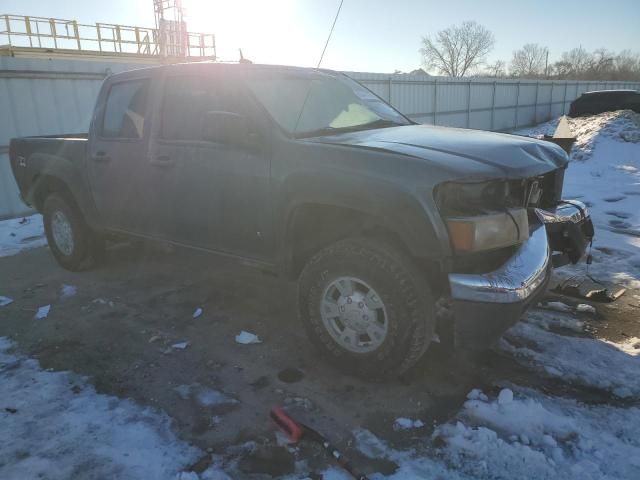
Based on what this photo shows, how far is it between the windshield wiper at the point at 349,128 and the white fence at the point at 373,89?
7.27 metres

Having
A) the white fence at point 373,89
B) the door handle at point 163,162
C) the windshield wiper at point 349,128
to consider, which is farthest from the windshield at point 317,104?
the white fence at point 373,89

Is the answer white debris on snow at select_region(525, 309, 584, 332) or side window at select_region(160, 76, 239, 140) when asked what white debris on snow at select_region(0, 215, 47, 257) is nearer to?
side window at select_region(160, 76, 239, 140)

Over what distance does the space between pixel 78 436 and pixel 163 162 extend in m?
2.14

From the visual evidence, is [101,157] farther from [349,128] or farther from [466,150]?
[466,150]

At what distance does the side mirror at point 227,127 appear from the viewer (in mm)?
3236

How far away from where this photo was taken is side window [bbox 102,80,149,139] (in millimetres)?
4305

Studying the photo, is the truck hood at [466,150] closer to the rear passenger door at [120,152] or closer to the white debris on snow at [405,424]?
the white debris on snow at [405,424]

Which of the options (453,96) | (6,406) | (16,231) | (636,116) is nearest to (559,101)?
(453,96)

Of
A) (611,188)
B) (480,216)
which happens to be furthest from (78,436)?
(611,188)

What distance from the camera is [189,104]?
3.90 m

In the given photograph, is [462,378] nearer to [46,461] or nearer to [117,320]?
[46,461]

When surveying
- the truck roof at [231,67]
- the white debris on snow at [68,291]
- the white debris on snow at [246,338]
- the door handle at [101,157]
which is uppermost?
the truck roof at [231,67]

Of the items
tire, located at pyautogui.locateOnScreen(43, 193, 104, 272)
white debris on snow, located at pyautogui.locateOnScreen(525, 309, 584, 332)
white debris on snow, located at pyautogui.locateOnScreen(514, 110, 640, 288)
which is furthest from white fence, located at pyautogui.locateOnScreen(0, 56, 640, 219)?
white debris on snow, located at pyautogui.locateOnScreen(525, 309, 584, 332)

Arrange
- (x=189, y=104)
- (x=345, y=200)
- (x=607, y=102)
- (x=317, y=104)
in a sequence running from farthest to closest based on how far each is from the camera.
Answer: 1. (x=607, y=102)
2. (x=189, y=104)
3. (x=317, y=104)
4. (x=345, y=200)
